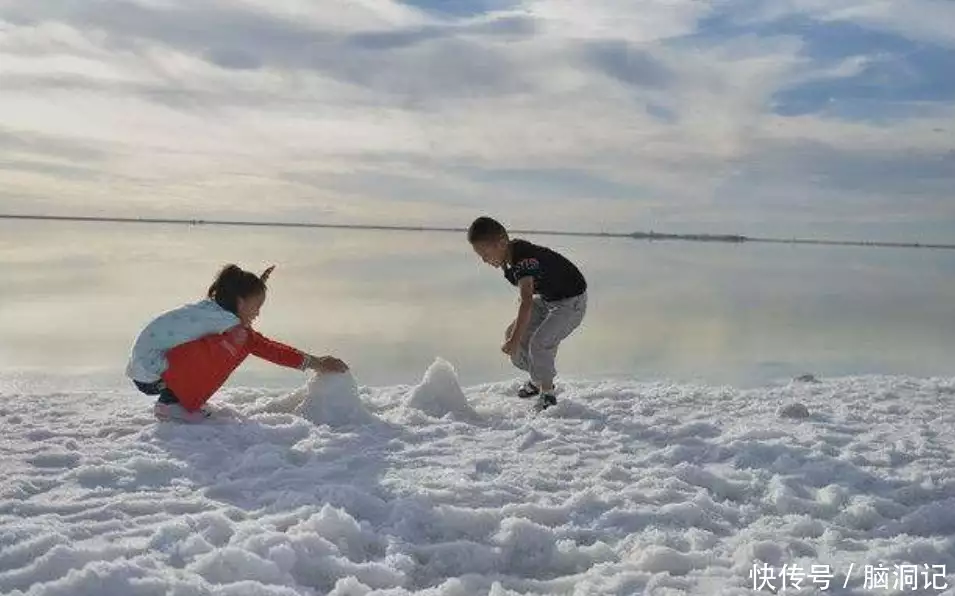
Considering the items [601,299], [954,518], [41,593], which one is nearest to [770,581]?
[954,518]

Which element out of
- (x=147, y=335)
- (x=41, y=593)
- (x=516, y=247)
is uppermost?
(x=516, y=247)

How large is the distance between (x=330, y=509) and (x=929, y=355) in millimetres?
10485

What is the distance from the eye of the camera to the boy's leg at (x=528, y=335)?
8.04 metres

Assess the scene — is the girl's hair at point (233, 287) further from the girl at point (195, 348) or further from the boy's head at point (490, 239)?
the boy's head at point (490, 239)

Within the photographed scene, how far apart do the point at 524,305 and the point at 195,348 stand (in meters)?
2.59

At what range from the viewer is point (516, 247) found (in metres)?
7.75

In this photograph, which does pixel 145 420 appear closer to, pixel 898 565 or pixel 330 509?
pixel 330 509

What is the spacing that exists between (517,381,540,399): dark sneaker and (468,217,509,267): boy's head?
3.88 ft

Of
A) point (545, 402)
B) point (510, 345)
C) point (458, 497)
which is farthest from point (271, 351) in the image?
point (458, 497)

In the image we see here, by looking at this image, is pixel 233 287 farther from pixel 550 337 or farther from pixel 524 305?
pixel 550 337

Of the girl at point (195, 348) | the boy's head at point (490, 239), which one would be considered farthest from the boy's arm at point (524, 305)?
the girl at point (195, 348)

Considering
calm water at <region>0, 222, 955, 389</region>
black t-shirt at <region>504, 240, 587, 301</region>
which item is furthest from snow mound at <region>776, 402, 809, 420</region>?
calm water at <region>0, 222, 955, 389</region>

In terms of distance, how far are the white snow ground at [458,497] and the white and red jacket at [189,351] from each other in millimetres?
329

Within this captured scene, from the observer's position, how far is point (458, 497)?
499cm
